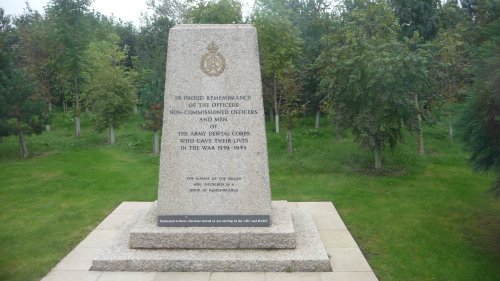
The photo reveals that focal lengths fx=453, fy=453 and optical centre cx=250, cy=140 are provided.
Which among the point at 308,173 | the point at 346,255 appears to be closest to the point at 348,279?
the point at 346,255

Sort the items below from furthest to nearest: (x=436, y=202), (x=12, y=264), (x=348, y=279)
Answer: (x=436, y=202)
(x=12, y=264)
(x=348, y=279)

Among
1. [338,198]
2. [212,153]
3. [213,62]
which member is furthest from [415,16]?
[212,153]

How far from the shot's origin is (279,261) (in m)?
6.96

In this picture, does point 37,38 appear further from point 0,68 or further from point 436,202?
point 436,202

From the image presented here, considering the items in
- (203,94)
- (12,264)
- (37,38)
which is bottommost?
(12,264)

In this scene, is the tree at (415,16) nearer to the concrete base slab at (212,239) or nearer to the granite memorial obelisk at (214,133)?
the granite memorial obelisk at (214,133)

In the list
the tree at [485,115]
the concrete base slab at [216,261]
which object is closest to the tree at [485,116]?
the tree at [485,115]

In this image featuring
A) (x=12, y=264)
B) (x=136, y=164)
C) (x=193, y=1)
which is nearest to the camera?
(x=12, y=264)

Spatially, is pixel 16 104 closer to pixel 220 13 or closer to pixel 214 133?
pixel 220 13

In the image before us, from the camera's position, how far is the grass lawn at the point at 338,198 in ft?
25.4

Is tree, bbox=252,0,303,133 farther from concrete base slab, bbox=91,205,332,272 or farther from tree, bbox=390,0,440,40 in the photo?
concrete base slab, bbox=91,205,332,272

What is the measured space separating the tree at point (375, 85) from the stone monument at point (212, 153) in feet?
20.3

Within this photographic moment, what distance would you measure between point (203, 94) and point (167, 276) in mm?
3010

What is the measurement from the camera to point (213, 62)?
7.70 meters
